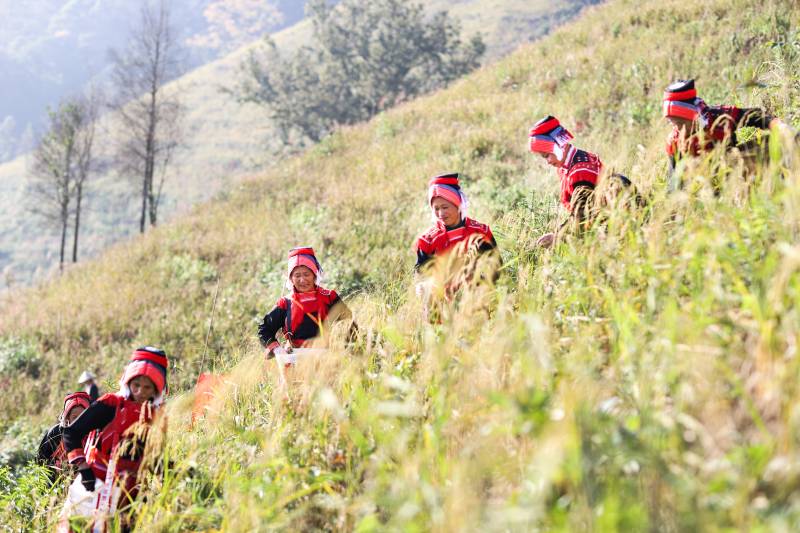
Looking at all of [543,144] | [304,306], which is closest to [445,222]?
[543,144]

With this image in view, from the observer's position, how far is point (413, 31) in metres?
39.5

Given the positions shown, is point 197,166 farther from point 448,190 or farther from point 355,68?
point 448,190

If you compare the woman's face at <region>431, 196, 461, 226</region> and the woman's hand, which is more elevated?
the woman's face at <region>431, 196, 461, 226</region>

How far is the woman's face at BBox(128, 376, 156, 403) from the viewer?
3.83m

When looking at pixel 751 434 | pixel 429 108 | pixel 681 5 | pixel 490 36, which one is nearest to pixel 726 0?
pixel 681 5

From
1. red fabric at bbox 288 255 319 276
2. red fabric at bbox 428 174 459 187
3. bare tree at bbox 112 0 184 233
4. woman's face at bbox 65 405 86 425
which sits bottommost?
woman's face at bbox 65 405 86 425

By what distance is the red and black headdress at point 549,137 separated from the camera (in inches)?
183

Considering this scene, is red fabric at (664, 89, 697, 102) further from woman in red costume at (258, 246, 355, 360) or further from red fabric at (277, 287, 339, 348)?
red fabric at (277, 287, 339, 348)

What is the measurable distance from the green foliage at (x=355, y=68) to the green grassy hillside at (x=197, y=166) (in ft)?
120

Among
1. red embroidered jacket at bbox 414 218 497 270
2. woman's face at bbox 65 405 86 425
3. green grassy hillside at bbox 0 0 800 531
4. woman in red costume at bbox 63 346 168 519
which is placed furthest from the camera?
woman's face at bbox 65 405 86 425

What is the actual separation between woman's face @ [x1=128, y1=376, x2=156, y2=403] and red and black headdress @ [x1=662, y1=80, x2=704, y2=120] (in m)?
4.07

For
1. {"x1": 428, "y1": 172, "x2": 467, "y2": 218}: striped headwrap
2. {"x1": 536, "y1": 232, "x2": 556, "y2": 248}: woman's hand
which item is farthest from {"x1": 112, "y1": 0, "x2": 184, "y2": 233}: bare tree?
{"x1": 536, "y1": 232, "x2": 556, "y2": 248}: woman's hand

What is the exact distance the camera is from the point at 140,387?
3844mm

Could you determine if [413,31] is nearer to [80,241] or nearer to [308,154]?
[308,154]
